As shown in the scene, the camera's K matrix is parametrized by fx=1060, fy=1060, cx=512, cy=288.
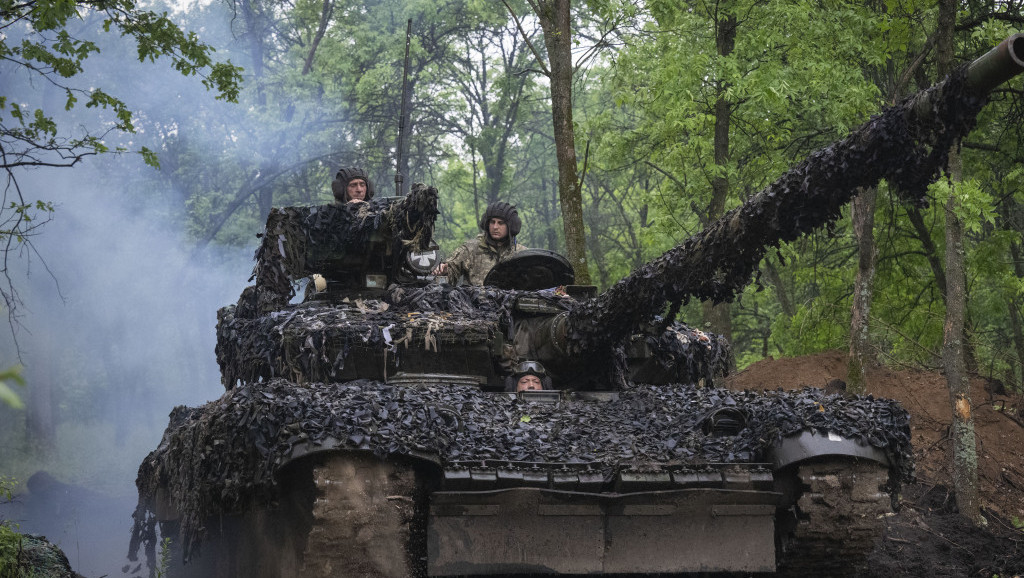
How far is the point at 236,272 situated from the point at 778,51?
1421 cm

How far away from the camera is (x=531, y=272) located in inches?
309

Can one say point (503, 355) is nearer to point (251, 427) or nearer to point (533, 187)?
point (251, 427)

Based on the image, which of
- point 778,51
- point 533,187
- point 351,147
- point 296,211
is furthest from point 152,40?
point 533,187

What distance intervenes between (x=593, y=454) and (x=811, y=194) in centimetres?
165

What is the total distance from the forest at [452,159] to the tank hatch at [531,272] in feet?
6.13

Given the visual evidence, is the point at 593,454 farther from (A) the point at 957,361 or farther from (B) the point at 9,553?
(A) the point at 957,361

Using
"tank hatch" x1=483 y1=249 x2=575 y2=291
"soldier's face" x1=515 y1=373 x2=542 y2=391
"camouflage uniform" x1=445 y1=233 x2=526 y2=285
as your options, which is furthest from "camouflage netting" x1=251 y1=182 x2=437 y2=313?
"soldier's face" x1=515 y1=373 x2=542 y2=391

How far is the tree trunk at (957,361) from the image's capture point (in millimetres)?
9188

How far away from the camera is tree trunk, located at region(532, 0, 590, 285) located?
39.8 feet

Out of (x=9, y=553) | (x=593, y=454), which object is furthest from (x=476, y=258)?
(x=9, y=553)

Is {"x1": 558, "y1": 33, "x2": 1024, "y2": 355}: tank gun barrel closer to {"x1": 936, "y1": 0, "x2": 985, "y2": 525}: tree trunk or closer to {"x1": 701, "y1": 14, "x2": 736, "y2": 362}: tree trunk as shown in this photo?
{"x1": 936, "y1": 0, "x2": 985, "y2": 525}: tree trunk

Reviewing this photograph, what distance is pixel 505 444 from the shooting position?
17.4ft

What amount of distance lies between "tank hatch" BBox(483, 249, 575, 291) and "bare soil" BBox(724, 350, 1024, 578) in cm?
290

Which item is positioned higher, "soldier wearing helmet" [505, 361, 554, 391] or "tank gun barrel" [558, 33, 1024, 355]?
"tank gun barrel" [558, 33, 1024, 355]
